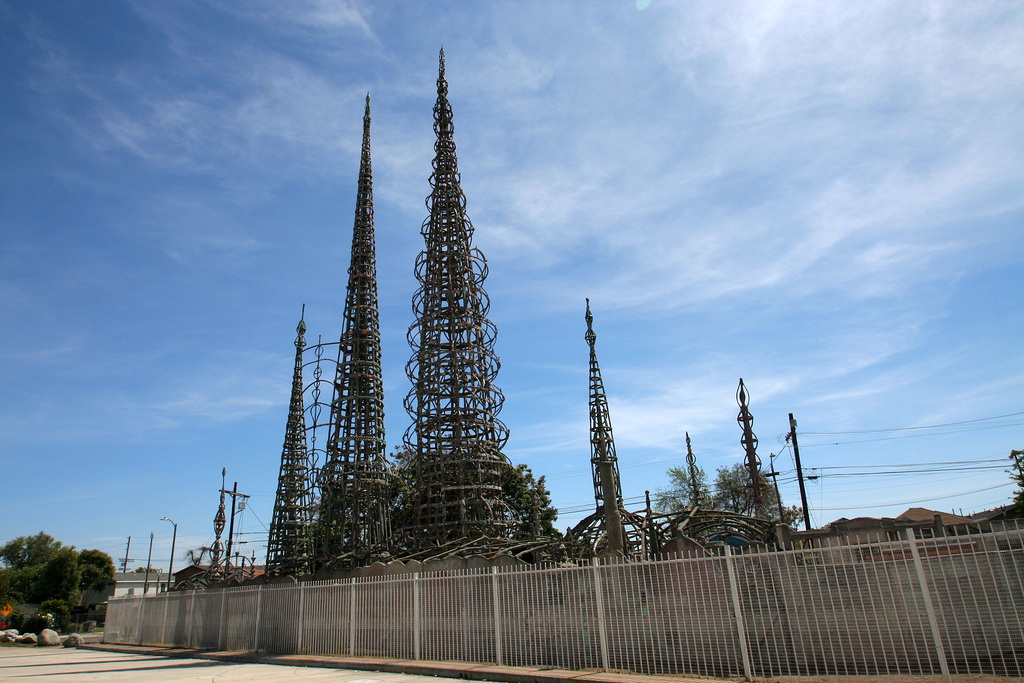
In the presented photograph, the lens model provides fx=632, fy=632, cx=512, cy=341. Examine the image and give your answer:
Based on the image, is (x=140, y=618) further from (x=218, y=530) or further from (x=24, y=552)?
(x=24, y=552)

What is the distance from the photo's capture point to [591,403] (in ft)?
135

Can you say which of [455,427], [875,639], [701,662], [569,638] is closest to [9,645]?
[455,427]

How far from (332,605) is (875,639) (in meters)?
14.9

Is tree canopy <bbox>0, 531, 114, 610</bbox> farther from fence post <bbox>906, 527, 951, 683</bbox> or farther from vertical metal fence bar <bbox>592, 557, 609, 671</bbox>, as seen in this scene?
fence post <bbox>906, 527, 951, 683</bbox>

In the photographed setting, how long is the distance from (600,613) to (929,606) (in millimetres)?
5889

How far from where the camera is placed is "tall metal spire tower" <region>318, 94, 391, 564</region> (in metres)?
34.2

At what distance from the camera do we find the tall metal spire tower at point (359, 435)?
112 ft

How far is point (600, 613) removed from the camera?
13.1 metres

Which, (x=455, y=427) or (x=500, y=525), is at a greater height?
(x=455, y=427)

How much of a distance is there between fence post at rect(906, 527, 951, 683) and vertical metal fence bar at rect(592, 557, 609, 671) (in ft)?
18.9

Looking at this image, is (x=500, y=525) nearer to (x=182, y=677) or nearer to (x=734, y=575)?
(x=182, y=677)

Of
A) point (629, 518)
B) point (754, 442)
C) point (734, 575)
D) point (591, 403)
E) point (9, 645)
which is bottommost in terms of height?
point (9, 645)

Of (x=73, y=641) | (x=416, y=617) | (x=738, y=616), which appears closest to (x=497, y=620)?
(x=416, y=617)

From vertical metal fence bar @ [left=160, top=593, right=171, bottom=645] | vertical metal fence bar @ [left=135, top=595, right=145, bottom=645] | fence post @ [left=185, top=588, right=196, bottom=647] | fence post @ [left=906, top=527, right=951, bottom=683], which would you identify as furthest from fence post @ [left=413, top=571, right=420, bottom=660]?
vertical metal fence bar @ [left=135, top=595, right=145, bottom=645]
